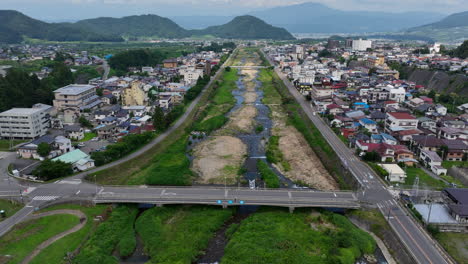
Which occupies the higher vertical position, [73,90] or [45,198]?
[73,90]

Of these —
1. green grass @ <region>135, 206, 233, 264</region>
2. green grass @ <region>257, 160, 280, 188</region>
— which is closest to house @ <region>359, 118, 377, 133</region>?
green grass @ <region>257, 160, 280, 188</region>

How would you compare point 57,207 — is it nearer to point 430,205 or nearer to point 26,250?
point 26,250

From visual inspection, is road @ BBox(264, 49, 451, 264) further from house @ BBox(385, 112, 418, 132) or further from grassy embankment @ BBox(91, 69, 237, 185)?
grassy embankment @ BBox(91, 69, 237, 185)

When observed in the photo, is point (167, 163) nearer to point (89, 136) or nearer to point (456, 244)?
point (89, 136)

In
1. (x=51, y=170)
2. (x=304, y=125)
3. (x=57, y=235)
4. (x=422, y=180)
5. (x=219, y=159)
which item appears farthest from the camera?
(x=304, y=125)

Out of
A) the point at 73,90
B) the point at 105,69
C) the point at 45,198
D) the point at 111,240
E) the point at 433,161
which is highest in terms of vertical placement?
the point at 105,69

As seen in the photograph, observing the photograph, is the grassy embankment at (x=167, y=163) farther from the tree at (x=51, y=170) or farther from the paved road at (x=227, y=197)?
the tree at (x=51, y=170)

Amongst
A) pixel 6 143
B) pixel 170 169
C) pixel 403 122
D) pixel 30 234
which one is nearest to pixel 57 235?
pixel 30 234

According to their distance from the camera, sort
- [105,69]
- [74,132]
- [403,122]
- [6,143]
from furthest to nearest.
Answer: [105,69] < [403,122] < [74,132] < [6,143]
